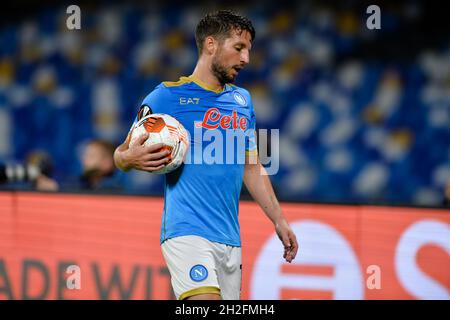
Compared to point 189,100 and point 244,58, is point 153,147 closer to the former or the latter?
point 189,100

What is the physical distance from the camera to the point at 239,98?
4430 millimetres


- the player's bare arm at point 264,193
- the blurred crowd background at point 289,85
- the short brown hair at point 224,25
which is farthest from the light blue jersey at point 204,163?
the blurred crowd background at point 289,85

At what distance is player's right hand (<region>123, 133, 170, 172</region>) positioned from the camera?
392 centimetres

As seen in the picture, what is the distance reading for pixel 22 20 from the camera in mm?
10781

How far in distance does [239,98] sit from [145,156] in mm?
735

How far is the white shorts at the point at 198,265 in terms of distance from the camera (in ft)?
13.1

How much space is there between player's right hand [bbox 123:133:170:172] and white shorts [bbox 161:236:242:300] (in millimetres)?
390

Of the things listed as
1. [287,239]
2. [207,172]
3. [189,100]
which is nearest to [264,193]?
[287,239]

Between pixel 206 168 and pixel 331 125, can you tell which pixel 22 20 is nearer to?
pixel 331 125

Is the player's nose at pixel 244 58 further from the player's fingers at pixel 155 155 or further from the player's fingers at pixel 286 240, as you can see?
the player's fingers at pixel 286 240

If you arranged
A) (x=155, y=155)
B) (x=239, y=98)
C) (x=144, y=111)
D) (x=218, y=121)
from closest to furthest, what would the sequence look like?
1. (x=155, y=155)
2. (x=144, y=111)
3. (x=218, y=121)
4. (x=239, y=98)
